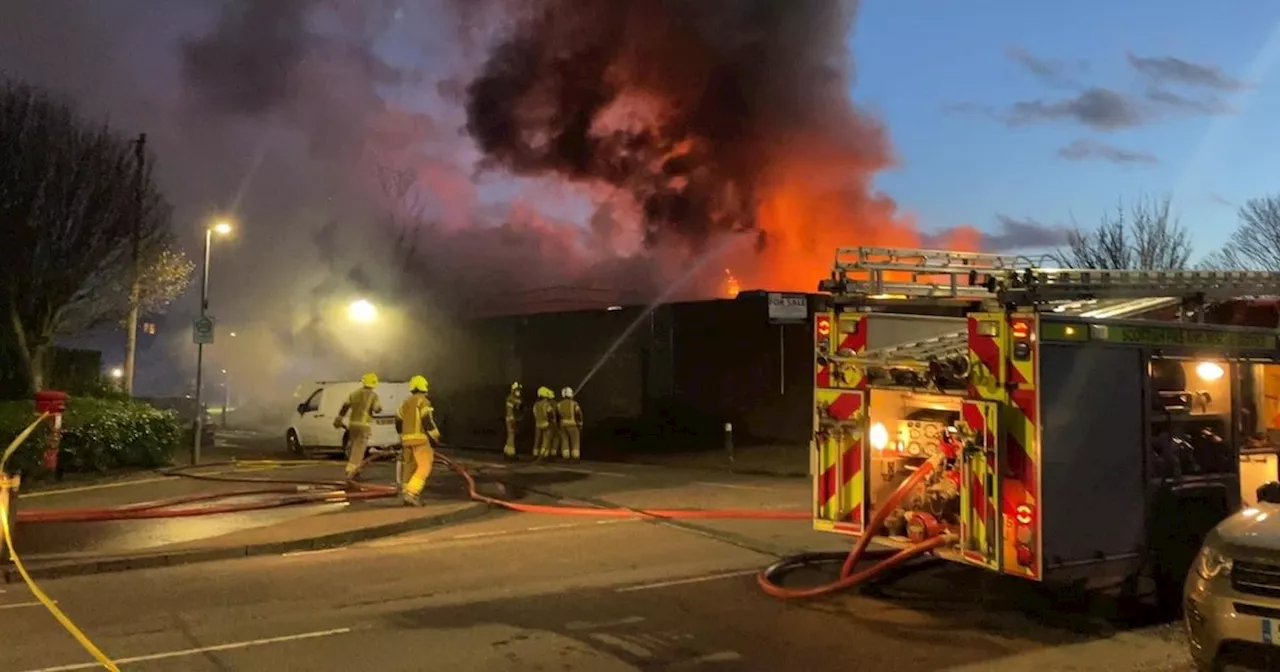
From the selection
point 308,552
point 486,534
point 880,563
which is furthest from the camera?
point 486,534

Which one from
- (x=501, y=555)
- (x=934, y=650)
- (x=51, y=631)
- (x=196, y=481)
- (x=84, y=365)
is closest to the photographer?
(x=934, y=650)

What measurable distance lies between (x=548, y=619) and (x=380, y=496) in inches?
251

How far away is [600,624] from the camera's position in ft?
20.2

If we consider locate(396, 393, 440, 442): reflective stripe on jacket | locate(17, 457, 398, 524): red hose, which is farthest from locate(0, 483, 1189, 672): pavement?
locate(396, 393, 440, 442): reflective stripe on jacket

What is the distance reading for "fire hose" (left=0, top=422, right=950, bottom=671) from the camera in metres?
6.31

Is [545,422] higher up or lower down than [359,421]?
A: lower down

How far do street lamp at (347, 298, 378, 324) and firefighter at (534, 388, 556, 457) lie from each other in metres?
15.5

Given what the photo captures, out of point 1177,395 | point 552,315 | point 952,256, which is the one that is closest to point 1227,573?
point 1177,395

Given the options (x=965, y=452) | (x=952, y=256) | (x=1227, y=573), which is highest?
(x=952, y=256)

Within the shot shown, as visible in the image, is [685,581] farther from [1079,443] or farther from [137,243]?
[137,243]

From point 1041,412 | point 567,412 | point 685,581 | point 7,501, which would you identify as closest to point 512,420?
point 567,412

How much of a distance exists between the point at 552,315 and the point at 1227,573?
20914 mm

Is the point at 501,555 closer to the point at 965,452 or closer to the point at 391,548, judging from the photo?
the point at 391,548

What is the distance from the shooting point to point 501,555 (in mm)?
8664
